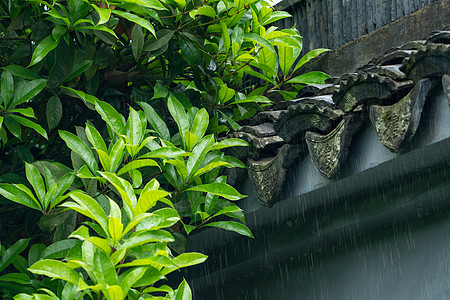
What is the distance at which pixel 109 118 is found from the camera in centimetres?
268

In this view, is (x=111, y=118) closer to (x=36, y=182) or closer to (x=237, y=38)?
(x=36, y=182)

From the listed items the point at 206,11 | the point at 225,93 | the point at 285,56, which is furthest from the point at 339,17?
the point at 206,11

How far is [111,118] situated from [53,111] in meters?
0.36

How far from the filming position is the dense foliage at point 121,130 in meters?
2.17

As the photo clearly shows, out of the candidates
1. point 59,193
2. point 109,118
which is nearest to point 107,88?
point 109,118

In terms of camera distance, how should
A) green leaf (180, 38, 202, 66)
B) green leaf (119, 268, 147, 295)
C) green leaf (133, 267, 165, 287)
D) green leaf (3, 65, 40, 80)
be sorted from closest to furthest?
green leaf (119, 268, 147, 295) → green leaf (133, 267, 165, 287) → green leaf (3, 65, 40, 80) → green leaf (180, 38, 202, 66)

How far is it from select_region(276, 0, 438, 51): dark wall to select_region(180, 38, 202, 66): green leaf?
1161mm

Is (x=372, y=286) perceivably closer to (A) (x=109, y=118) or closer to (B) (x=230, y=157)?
(B) (x=230, y=157)

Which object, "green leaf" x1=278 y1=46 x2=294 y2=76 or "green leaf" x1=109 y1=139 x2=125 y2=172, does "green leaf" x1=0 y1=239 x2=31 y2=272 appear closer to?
"green leaf" x1=109 y1=139 x2=125 y2=172

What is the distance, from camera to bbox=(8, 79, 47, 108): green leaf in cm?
265

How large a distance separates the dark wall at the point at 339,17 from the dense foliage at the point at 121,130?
0.50 m

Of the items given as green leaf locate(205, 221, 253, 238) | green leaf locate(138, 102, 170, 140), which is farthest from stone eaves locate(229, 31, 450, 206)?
green leaf locate(138, 102, 170, 140)

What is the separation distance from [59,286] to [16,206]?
28.3 inches

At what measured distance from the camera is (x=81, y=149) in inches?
102
